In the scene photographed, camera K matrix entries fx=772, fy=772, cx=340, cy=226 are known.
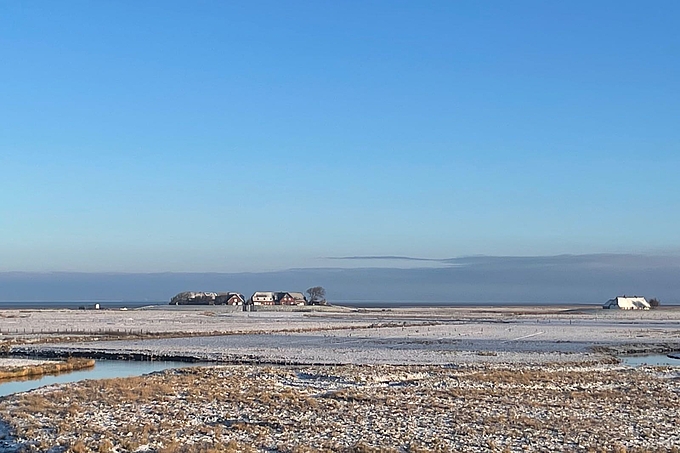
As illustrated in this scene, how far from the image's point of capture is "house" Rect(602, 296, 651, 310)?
136 meters

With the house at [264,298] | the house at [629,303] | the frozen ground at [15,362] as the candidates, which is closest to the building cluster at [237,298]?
the house at [264,298]

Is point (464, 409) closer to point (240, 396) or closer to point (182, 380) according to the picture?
point (240, 396)

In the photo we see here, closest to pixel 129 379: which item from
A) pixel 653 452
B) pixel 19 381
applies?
pixel 19 381

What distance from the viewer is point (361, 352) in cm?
3684

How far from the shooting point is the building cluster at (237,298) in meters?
149

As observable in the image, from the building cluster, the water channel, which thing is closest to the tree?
the building cluster

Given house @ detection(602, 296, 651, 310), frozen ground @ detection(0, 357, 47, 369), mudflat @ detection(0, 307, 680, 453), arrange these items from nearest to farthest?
mudflat @ detection(0, 307, 680, 453) < frozen ground @ detection(0, 357, 47, 369) < house @ detection(602, 296, 651, 310)

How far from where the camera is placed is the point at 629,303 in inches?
5428

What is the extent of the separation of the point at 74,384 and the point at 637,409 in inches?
621

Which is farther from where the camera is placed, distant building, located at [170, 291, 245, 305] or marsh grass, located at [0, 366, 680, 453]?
distant building, located at [170, 291, 245, 305]

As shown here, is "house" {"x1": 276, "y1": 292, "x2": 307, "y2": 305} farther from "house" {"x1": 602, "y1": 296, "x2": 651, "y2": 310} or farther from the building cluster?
"house" {"x1": 602, "y1": 296, "x2": 651, "y2": 310}

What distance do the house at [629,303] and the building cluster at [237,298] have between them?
192 ft

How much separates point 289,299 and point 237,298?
36.5ft

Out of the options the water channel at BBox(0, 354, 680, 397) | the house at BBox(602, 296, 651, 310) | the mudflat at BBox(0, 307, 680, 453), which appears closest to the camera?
the mudflat at BBox(0, 307, 680, 453)
